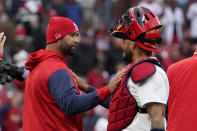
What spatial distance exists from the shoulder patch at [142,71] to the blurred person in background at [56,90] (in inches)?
7.7

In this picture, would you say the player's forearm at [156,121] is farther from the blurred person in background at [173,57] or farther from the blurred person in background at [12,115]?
the blurred person in background at [173,57]

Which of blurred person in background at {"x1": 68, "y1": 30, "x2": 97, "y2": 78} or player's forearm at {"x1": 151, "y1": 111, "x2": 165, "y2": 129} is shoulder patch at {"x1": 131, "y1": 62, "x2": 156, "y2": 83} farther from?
blurred person in background at {"x1": 68, "y1": 30, "x2": 97, "y2": 78}

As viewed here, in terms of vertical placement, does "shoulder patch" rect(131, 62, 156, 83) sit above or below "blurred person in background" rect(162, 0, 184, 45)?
above

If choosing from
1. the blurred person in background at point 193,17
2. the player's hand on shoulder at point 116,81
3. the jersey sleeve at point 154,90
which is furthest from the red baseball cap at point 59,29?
the blurred person in background at point 193,17

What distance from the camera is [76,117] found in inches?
223

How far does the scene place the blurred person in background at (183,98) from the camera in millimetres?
5801

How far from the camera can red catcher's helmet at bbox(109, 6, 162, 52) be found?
5.19 m

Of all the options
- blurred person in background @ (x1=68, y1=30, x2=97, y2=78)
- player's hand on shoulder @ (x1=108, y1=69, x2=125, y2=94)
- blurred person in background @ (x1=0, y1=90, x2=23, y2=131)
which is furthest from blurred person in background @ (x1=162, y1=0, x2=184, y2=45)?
player's hand on shoulder @ (x1=108, y1=69, x2=125, y2=94)

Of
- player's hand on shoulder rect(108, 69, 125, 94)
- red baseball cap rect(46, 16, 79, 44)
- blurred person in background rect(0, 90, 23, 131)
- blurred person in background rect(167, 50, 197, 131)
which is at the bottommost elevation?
blurred person in background rect(0, 90, 23, 131)

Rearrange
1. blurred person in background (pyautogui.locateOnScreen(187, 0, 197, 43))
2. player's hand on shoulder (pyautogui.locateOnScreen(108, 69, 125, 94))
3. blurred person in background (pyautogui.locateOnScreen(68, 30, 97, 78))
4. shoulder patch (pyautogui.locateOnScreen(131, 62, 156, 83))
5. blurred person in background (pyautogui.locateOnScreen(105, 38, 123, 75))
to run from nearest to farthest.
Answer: shoulder patch (pyautogui.locateOnScreen(131, 62, 156, 83))
player's hand on shoulder (pyautogui.locateOnScreen(108, 69, 125, 94))
blurred person in background (pyautogui.locateOnScreen(68, 30, 97, 78))
blurred person in background (pyautogui.locateOnScreen(105, 38, 123, 75))
blurred person in background (pyautogui.locateOnScreen(187, 0, 197, 43))

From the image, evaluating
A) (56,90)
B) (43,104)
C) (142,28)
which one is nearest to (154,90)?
(142,28)

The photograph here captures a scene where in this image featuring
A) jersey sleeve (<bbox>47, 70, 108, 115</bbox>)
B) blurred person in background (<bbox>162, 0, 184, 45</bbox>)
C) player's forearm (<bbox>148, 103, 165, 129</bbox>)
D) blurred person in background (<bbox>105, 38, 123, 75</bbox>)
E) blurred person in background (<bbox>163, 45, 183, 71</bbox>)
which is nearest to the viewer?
player's forearm (<bbox>148, 103, 165, 129</bbox>)

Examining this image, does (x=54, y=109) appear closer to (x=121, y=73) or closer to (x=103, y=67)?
(x=121, y=73)

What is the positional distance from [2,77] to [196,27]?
1238cm
